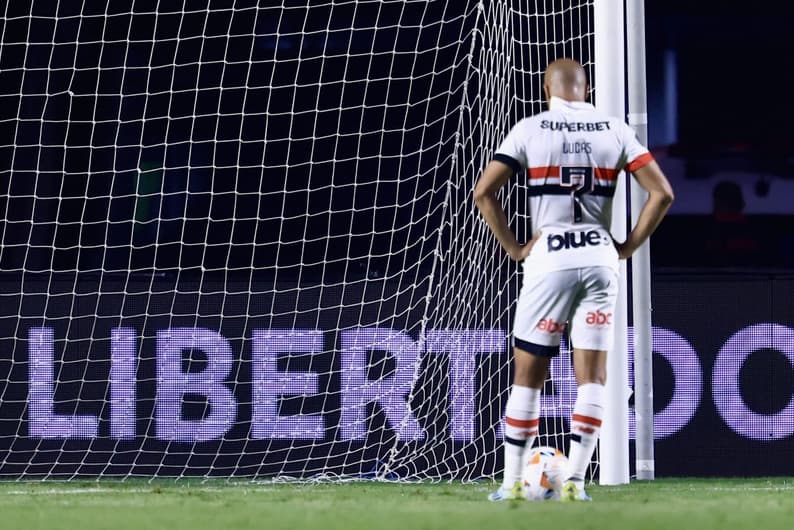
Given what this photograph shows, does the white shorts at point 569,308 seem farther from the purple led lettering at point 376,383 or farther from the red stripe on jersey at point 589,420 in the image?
the purple led lettering at point 376,383

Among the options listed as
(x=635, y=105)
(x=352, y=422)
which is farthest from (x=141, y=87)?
(x=635, y=105)

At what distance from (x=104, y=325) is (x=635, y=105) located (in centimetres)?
272

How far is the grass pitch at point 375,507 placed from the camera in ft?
13.8

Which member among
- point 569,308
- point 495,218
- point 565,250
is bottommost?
point 569,308

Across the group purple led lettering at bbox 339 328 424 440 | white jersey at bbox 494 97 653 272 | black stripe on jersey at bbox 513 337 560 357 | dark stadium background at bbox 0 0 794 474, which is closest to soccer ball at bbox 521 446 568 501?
black stripe on jersey at bbox 513 337 560 357

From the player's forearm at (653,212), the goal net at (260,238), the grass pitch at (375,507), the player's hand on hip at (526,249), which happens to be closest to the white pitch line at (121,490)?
the grass pitch at (375,507)

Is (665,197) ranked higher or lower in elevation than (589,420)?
higher

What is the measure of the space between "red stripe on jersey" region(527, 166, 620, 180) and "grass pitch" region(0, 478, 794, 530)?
106 centimetres

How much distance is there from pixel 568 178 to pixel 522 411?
78 cm

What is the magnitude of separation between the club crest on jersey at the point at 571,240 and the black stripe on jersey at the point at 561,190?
130 millimetres

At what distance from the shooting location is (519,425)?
5254 mm

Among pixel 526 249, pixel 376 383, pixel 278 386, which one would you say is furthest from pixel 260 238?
pixel 526 249

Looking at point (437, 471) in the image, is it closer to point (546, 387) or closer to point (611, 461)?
point (546, 387)

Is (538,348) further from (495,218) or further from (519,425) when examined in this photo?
(495,218)
